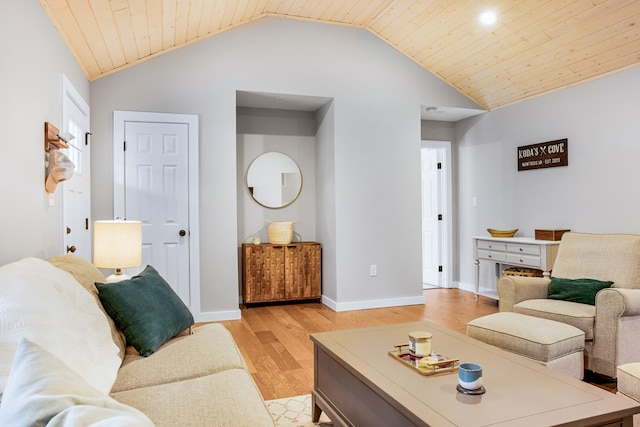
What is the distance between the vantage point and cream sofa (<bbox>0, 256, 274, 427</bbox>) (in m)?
0.75

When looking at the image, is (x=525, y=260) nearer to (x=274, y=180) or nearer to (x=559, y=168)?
(x=559, y=168)

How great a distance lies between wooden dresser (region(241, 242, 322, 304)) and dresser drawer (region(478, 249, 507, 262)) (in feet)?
6.16

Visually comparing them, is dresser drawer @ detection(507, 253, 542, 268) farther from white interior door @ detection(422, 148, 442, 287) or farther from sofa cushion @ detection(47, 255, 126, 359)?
sofa cushion @ detection(47, 255, 126, 359)

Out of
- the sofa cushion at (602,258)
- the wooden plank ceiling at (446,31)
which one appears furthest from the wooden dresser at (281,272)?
the sofa cushion at (602,258)

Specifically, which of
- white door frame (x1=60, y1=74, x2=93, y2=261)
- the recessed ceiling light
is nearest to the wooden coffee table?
white door frame (x1=60, y1=74, x2=93, y2=261)

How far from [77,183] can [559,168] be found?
4558mm

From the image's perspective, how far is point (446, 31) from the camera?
4496 millimetres

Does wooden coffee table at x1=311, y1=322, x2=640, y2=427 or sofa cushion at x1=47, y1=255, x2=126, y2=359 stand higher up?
sofa cushion at x1=47, y1=255, x2=126, y2=359

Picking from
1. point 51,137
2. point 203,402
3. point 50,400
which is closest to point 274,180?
point 51,137

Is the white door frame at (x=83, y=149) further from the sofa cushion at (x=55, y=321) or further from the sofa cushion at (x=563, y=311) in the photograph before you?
the sofa cushion at (x=563, y=311)

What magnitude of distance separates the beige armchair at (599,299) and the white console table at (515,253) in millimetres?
824

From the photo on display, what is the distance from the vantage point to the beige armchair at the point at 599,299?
2699 mm

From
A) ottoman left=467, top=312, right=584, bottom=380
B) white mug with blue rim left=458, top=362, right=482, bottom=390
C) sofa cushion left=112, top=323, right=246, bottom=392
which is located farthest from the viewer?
ottoman left=467, top=312, right=584, bottom=380

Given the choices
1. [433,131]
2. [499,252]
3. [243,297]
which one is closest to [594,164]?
[499,252]
